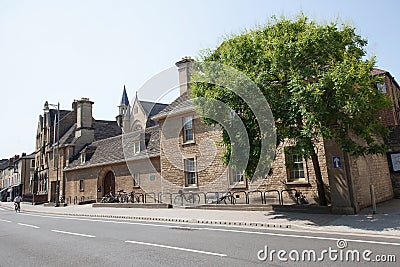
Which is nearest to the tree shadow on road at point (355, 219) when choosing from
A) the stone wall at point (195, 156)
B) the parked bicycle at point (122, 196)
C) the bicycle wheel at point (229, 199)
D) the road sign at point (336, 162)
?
the road sign at point (336, 162)

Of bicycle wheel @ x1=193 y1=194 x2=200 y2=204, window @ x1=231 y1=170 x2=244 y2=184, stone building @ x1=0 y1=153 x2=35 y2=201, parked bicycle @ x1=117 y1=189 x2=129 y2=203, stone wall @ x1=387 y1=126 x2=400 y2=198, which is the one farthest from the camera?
stone building @ x1=0 y1=153 x2=35 y2=201

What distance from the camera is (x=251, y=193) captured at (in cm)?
1853

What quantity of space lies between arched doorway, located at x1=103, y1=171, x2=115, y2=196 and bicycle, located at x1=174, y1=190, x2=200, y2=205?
11.2 meters

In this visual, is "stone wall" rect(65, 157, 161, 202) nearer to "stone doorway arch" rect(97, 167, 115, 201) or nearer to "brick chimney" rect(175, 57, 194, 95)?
"stone doorway arch" rect(97, 167, 115, 201)

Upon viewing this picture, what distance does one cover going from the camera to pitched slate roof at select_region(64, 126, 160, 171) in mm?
27344

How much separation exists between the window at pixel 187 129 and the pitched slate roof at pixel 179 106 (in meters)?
0.75

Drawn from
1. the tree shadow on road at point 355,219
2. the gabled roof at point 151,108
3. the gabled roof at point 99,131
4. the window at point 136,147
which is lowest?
the tree shadow on road at point 355,219

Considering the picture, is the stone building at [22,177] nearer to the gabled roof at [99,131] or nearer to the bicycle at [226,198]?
the gabled roof at [99,131]

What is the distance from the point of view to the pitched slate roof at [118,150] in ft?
89.7

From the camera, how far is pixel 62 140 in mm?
42156

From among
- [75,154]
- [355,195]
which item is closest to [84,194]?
[75,154]

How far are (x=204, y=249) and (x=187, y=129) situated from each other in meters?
15.1

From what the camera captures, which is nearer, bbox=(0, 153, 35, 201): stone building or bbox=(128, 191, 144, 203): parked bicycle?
bbox=(128, 191, 144, 203): parked bicycle

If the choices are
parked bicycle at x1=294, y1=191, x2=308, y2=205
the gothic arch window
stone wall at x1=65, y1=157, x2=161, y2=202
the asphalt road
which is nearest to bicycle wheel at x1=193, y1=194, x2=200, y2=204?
stone wall at x1=65, y1=157, x2=161, y2=202
